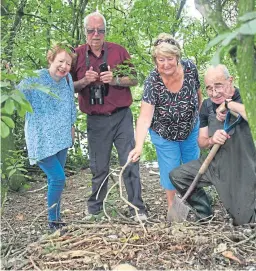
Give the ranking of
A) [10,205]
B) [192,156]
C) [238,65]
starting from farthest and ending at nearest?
[10,205], [192,156], [238,65]

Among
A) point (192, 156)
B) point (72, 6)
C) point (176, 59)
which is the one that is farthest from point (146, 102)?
point (72, 6)

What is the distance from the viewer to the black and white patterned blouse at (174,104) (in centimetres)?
424

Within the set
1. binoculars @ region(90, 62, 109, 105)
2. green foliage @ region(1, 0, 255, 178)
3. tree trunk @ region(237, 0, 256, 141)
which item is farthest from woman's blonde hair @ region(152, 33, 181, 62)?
green foliage @ region(1, 0, 255, 178)

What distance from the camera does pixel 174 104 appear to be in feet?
14.0

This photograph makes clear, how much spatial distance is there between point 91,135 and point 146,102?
0.81 metres

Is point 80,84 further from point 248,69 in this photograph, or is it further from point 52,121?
point 248,69

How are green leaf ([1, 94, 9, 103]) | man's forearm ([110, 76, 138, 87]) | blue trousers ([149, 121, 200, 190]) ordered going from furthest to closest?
man's forearm ([110, 76, 138, 87])
blue trousers ([149, 121, 200, 190])
green leaf ([1, 94, 9, 103])

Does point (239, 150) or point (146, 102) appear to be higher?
point (146, 102)

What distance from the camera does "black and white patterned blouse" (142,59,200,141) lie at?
13.9 ft

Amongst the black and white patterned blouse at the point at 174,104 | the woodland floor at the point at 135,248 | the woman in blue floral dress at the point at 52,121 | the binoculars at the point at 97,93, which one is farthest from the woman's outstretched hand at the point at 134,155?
the binoculars at the point at 97,93

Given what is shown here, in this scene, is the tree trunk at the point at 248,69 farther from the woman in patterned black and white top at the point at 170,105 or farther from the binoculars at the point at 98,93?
the binoculars at the point at 98,93

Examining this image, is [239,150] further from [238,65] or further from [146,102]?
[238,65]

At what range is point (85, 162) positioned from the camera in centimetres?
812

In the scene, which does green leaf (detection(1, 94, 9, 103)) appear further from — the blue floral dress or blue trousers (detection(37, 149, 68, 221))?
blue trousers (detection(37, 149, 68, 221))
